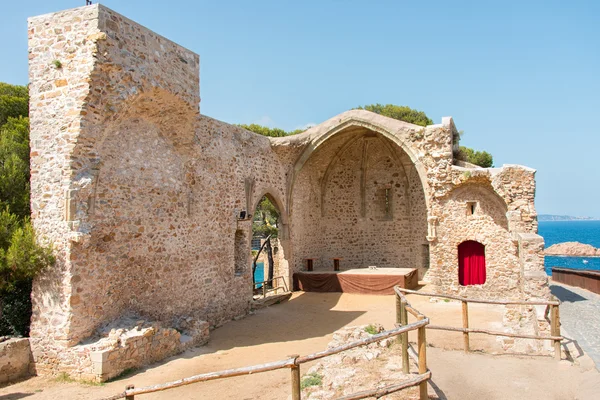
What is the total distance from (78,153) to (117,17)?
8.37ft

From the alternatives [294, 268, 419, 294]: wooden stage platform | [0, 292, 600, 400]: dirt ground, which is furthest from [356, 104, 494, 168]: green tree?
[0, 292, 600, 400]: dirt ground

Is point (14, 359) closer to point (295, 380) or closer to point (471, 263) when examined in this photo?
point (295, 380)

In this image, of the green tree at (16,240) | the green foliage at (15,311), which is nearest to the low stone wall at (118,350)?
the green foliage at (15,311)

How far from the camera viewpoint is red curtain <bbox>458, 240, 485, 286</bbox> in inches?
584

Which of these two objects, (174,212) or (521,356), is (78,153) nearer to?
(174,212)

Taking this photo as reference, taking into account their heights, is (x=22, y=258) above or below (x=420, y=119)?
below

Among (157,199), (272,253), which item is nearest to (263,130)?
(272,253)


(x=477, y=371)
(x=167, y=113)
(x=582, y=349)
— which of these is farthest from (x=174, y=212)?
(x=582, y=349)

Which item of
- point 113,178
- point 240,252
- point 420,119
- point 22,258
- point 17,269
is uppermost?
point 420,119

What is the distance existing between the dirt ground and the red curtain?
68.1 inches

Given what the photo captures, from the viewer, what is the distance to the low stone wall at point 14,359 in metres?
7.39

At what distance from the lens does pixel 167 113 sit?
9820 millimetres

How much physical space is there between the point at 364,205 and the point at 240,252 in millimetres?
8138

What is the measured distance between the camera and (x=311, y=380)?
650cm
